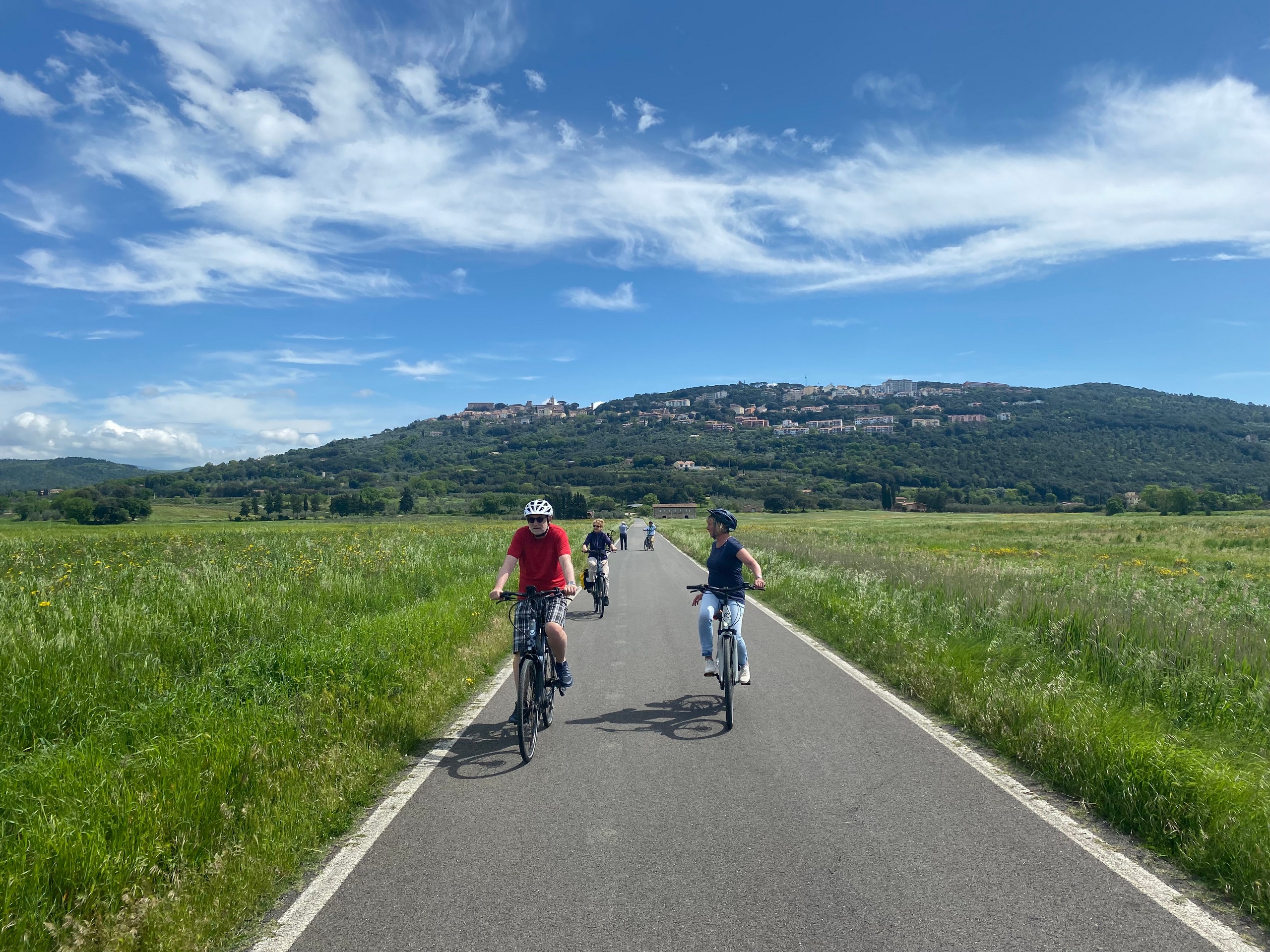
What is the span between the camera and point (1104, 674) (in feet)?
24.4

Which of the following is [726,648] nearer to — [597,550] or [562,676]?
[562,676]

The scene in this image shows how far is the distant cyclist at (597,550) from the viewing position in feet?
49.0

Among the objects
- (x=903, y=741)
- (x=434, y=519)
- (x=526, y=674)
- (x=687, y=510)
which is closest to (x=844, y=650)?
(x=903, y=741)

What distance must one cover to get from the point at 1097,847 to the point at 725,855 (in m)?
2.07

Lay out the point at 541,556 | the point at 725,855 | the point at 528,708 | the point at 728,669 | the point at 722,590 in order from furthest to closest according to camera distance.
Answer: the point at 722,590 → the point at 728,669 → the point at 541,556 → the point at 528,708 → the point at 725,855

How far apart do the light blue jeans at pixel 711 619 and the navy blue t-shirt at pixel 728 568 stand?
4.8 inches

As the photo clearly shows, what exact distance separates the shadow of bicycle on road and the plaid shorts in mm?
1012

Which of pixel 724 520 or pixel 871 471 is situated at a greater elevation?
pixel 871 471

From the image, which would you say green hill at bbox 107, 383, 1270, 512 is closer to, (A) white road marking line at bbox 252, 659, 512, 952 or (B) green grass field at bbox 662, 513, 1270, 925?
(B) green grass field at bbox 662, 513, 1270, 925

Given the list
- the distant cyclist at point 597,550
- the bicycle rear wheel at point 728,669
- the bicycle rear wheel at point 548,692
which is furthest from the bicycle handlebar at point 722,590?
the distant cyclist at point 597,550

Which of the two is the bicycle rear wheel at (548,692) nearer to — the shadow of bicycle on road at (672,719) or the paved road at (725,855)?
the paved road at (725,855)

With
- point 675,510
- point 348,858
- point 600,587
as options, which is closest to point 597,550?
point 600,587

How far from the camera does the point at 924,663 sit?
8289 mm

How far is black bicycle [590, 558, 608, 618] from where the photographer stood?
14891 mm
